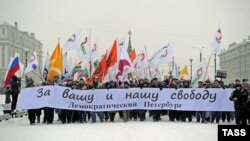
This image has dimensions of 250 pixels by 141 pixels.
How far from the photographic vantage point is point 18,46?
111 meters

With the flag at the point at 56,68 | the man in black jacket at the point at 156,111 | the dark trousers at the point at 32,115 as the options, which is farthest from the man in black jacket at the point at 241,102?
the dark trousers at the point at 32,115

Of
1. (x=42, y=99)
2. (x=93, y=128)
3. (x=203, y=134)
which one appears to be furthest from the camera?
(x=42, y=99)

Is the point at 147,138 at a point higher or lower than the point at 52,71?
lower

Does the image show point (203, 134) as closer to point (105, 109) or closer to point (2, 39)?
point (105, 109)

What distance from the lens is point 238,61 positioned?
4774 inches

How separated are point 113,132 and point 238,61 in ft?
370

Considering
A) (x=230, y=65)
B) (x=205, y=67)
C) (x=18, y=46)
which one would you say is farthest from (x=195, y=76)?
(x=230, y=65)

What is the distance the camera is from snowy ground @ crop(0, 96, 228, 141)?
1201 centimetres

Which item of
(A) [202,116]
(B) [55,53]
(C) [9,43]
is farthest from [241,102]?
(C) [9,43]

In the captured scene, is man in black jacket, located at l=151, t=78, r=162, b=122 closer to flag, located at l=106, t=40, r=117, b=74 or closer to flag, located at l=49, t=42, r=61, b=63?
flag, located at l=106, t=40, r=117, b=74

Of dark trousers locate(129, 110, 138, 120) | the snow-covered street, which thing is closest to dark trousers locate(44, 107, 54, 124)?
the snow-covered street

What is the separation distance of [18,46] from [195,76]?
95.5 metres

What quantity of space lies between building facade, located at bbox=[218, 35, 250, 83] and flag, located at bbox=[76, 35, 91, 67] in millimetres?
91051

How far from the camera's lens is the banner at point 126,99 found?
53.7 ft
